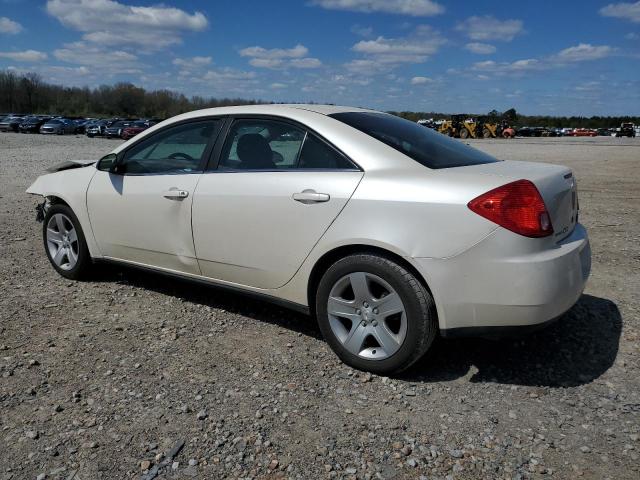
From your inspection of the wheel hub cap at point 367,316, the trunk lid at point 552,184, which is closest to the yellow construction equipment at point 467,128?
the trunk lid at point 552,184

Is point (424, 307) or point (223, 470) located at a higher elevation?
point (424, 307)

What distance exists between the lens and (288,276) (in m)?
3.51

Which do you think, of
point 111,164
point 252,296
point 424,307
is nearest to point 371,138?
point 424,307

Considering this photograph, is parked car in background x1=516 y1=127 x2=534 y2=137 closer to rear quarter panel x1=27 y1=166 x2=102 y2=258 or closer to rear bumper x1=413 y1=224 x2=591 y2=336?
rear quarter panel x1=27 y1=166 x2=102 y2=258

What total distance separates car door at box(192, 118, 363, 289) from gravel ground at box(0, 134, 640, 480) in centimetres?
58

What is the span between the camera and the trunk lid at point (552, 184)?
298 centimetres

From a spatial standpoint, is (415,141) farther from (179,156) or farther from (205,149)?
(179,156)

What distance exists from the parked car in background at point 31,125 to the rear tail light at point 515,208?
5012 cm

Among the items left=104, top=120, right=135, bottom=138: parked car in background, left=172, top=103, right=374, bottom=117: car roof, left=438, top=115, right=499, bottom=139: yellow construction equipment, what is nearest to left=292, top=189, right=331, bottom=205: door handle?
left=172, top=103, right=374, bottom=117: car roof

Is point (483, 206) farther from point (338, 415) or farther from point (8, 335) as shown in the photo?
point (8, 335)

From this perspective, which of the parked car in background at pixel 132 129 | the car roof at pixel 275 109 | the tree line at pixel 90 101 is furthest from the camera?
the tree line at pixel 90 101

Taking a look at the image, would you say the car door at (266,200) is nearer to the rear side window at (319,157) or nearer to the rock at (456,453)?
the rear side window at (319,157)

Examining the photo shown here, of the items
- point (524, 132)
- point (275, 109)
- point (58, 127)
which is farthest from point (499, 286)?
point (524, 132)

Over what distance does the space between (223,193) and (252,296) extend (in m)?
0.73
